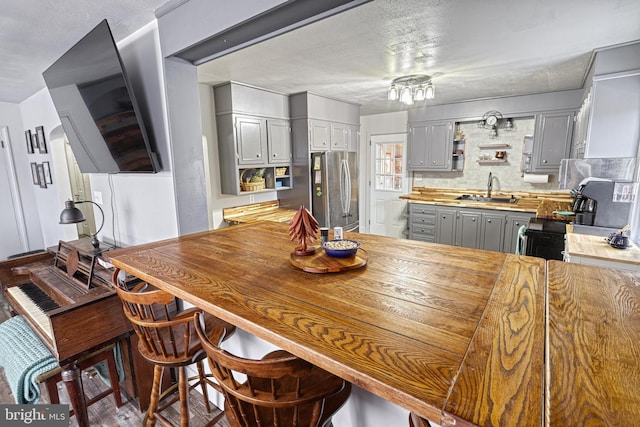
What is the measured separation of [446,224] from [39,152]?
5.71 meters

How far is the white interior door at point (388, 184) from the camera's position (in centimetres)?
562

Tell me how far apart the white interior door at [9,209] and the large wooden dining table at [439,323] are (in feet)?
14.9

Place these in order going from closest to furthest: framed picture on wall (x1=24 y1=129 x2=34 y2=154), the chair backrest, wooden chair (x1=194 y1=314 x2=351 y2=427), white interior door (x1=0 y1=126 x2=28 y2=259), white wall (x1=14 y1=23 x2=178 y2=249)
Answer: wooden chair (x1=194 y1=314 x2=351 y2=427)
the chair backrest
white wall (x1=14 y1=23 x2=178 y2=249)
framed picture on wall (x1=24 y1=129 x2=34 y2=154)
white interior door (x1=0 y1=126 x2=28 y2=259)

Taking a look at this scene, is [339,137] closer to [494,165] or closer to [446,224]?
[446,224]

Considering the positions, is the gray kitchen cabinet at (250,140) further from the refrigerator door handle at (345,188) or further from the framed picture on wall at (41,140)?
the framed picture on wall at (41,140)

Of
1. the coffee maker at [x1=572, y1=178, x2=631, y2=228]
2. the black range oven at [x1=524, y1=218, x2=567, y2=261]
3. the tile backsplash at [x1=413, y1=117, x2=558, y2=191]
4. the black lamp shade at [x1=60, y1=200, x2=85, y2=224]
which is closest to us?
the black lamp shade at [x1=60, y1=200, x2=85, y2=224]

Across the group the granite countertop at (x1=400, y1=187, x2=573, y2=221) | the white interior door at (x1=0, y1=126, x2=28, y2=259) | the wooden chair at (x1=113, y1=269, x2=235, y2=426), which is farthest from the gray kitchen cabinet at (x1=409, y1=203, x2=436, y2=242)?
the white interior door at (x1=0, y1=126, x2=28, y2=259)

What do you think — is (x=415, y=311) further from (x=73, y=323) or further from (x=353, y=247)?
(x=73, y=323)

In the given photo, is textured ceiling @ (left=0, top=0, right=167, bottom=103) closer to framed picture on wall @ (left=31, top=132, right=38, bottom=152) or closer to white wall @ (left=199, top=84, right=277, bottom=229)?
white wall @ (left=199, top=84, right=277, bottom=229)

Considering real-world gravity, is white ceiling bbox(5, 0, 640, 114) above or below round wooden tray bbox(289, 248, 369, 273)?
above

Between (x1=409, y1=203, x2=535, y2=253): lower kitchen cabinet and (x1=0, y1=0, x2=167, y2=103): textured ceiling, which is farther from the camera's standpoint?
(x1=409, y1=203, x2=535, y2=253): lower kitchen cabinet

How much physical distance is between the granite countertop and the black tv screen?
3964mm

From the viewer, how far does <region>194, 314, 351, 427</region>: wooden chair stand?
2.70 feet

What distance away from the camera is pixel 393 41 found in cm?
234
